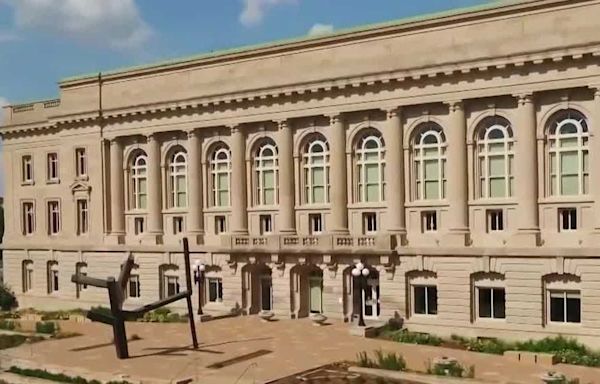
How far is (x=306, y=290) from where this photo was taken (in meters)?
42.7

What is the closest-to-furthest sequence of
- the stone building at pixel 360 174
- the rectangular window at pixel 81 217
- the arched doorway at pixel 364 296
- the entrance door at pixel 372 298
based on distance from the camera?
the stone building at pixel 360 174, the arched doorway at pixel 364 296, the entrance door at pixel 372 298, the rectangular window at pixel 81 217

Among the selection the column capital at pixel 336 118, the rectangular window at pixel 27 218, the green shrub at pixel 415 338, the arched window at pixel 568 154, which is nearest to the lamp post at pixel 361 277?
the green shrub at pixel 415 338

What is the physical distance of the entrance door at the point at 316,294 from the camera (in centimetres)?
4228

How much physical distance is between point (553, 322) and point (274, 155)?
59.4 feet

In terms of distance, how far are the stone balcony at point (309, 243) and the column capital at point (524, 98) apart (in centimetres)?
934

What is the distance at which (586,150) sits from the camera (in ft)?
113

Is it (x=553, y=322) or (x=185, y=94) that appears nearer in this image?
(x=553, y=322)

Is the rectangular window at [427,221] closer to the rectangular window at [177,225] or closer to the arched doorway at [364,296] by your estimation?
the arched doorway at [364,296]

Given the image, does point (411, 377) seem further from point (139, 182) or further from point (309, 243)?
point (139, 182)

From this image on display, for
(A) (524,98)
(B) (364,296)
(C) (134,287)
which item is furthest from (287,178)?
(A) (524,98)

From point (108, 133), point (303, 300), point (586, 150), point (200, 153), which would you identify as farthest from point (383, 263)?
point (108, 133)

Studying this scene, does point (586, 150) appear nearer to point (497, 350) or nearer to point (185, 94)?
point (497, 350)

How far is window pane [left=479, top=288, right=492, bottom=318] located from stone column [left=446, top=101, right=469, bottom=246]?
2.51 m

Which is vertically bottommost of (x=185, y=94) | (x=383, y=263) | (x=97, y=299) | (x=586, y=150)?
(x=97, y=299)
